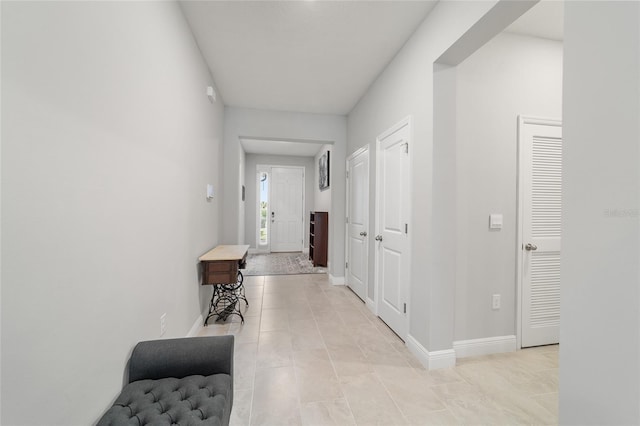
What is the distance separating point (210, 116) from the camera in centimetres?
312

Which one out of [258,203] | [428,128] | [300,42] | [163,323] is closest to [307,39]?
[300,42]

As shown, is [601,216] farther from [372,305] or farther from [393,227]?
[372,305]

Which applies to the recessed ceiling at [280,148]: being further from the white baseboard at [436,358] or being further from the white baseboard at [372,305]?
the white baseboard at [436,358]

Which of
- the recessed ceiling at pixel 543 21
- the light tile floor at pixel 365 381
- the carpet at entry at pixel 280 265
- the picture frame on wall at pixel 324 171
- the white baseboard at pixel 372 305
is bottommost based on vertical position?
the carpet at entry at pixel 280 265

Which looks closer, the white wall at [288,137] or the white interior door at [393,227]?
the white interior door at [393,227]

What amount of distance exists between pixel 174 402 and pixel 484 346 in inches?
92.8

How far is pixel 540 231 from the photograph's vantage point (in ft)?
7.77

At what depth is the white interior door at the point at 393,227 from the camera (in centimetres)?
252

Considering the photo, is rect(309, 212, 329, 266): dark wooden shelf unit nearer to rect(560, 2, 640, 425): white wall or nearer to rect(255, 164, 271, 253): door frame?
rect(255, 164, 271, 253): door frame

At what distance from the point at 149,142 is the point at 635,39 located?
2235mm

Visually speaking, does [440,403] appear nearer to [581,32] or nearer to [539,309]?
[539,309]

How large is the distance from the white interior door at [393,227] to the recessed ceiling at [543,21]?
117 cm

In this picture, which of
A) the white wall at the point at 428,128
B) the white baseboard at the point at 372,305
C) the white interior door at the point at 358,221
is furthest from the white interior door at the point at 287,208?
the white wall at the point at 428,128

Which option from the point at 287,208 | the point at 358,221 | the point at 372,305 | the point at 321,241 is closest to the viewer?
the point at 372,305
